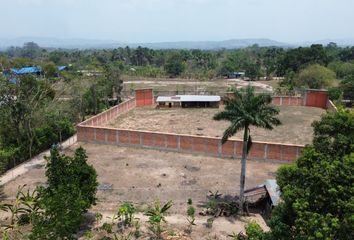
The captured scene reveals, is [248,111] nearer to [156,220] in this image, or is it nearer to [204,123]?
[156,220]

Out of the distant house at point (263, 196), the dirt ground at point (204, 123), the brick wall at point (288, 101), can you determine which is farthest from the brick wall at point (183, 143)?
the brick wall at point (288, 101)

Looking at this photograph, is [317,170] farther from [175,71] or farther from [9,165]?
[175,71]

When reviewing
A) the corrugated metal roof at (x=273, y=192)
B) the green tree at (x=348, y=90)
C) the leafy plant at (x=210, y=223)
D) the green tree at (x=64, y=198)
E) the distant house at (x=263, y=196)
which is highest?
the green tree at (x=348, y=90)

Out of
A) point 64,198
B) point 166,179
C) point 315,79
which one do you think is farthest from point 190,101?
point 64,198

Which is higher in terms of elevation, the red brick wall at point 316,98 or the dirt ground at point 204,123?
the red brick wall at point 316,98

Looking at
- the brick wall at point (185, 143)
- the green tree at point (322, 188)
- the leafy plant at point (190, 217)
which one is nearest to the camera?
the green tree at point (322, 188)

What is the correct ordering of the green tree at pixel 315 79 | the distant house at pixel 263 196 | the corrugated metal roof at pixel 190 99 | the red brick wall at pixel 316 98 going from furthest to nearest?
the green tree at pixel 315 79, the corrugated metal roof at pixel 190 99, the red brick wall at pixel 316 98, the distant house at pixel 263 196

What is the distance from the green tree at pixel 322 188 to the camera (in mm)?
13164

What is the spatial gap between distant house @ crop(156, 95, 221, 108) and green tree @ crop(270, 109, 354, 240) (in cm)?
3666

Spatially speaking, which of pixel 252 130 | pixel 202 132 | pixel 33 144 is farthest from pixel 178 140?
pixel 33 144

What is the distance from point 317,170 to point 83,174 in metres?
13.4

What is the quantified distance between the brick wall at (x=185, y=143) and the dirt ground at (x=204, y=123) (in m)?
5.28

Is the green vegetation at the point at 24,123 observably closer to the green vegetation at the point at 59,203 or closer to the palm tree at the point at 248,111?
the green vegetation at the point at 59,203

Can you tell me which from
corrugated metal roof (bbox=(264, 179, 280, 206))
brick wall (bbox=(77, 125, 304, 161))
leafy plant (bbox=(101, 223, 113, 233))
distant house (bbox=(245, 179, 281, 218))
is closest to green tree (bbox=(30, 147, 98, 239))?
leafy plant (bbox=(101, 223, 113, 233))
